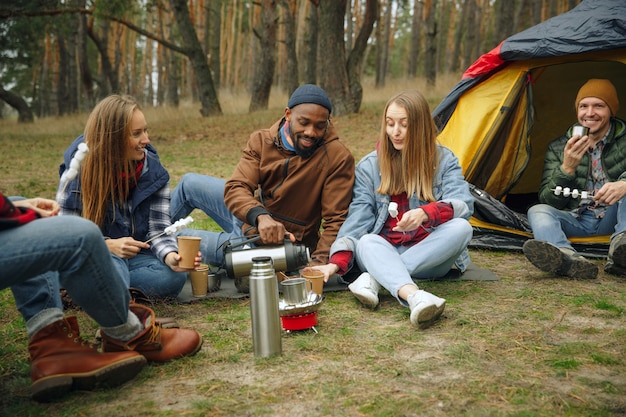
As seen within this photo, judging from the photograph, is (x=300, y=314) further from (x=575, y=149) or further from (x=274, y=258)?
(x=575, y=149)

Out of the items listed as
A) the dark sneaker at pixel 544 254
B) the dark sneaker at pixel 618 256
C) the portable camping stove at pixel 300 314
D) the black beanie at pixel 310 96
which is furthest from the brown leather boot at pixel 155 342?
the dark sneaker at pixel 618 256

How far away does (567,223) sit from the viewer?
409cm

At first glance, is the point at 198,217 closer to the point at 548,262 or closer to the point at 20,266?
the point at 548,262

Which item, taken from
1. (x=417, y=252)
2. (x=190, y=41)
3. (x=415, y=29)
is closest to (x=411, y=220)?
(x=417, y=252)

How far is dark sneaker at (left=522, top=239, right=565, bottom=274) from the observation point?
3529 mm

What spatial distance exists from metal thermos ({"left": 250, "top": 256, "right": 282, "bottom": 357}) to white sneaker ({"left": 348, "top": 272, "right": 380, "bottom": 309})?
0.72 meters

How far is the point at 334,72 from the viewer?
10.9m

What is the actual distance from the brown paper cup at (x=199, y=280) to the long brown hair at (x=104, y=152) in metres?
0.60

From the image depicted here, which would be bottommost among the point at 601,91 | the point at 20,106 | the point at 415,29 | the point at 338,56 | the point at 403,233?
the point at 403,233

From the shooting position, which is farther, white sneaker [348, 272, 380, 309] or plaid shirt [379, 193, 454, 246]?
plaid shirt [379, 193, 454, 246]

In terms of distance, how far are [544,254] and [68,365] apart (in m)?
2.63

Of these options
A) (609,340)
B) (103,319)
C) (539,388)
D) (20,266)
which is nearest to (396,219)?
(609,340)

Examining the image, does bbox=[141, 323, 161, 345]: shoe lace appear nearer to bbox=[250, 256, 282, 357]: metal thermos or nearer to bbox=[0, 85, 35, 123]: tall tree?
bbox=[250, 256, 282, 357]: metal thermos

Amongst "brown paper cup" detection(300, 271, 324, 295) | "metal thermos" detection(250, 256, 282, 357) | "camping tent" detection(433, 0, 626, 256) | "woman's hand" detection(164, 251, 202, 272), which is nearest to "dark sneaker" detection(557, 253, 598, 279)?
"camping tent" detection(433, 0, 626, 256)
